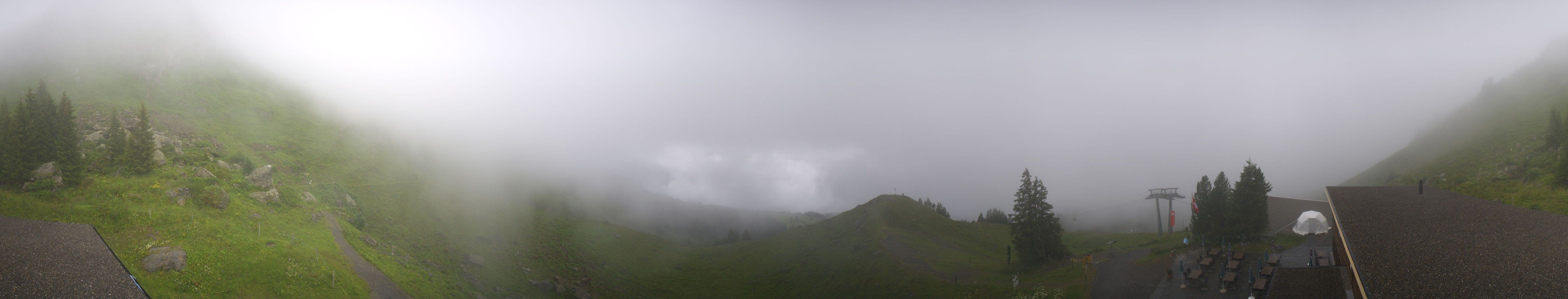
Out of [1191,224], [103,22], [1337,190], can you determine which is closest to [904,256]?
[1191,224]

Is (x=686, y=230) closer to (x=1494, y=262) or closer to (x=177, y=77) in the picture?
(x=177, y=77)

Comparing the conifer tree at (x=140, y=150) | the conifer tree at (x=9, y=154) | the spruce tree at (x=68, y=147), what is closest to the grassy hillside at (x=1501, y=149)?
the conifer tree at (x=140, y=150)

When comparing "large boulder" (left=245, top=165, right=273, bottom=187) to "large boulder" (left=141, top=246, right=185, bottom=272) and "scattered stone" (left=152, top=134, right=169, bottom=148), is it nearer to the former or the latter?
"scattered stone" (left=152, top=134, right=169, bottom=148)

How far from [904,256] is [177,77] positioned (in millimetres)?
82832

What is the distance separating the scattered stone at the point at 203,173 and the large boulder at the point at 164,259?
1000cm

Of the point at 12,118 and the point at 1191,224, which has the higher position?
the point at 12,118

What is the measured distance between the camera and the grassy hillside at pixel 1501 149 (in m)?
39.7

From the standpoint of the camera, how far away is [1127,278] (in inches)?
1795

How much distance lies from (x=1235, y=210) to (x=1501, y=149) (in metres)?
33.8

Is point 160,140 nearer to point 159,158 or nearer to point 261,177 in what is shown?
point 159,158

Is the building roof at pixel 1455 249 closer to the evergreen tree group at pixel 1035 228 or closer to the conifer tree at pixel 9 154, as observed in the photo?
the evergreen tree group at pixel 1035 228

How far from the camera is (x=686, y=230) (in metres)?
177

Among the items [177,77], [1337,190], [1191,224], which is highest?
[177,77]

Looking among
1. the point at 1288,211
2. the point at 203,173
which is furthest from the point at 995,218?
the point at 203,173
